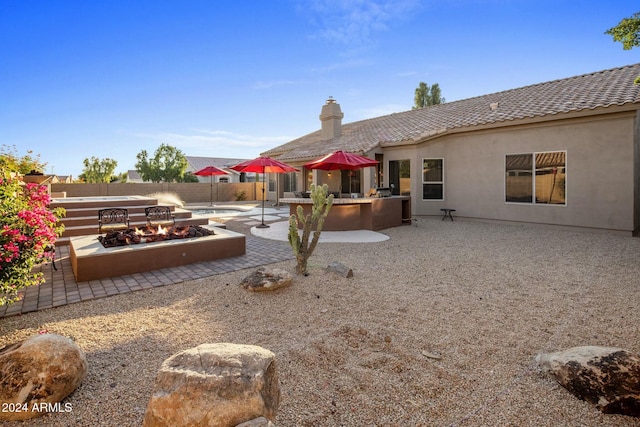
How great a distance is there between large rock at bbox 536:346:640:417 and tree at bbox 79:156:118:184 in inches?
1545

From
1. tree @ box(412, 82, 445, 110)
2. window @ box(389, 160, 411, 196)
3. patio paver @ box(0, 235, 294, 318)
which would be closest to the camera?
patio paver @ box(0, 235, 294, 318)

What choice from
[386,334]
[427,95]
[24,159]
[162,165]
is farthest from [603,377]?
[162,165]

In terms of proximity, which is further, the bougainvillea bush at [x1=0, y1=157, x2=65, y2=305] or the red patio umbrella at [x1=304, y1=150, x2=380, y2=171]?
the red patio umbrella at [x1=304, y1=150, x2=380, y2=171]

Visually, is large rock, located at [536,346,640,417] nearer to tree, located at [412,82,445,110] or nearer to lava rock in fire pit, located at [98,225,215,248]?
lava rock in fire pit, located at [98,225,215,248]

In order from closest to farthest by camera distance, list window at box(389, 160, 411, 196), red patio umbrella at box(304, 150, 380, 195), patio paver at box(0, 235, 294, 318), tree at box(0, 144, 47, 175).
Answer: patio paver at box(0, 235, 294, 318)
red patio umbrella at box(304, 150, 380, 195)
tree at box(0, 144, 47, 175)
window at box(389, 160, 411, 196)

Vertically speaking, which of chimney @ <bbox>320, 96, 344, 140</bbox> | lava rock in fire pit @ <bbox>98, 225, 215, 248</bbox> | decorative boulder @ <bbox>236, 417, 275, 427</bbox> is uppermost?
chimney @ <bbox>320, 96, 344, 140</bbox>

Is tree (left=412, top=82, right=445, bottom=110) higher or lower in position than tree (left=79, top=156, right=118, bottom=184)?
higher

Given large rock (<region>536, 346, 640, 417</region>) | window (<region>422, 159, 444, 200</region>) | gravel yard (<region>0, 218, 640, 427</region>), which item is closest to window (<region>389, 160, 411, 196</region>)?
window (<region>422, 159, 444, 200</region>)

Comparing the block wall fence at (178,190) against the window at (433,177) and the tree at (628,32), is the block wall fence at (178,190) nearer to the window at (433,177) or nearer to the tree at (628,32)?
the window at (433,177)

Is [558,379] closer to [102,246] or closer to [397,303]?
[397,303]

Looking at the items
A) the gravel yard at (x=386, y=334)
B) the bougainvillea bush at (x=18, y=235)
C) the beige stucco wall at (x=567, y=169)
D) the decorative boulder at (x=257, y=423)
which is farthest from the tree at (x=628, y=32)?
the bougainvillea bush at (x=18, y=235)

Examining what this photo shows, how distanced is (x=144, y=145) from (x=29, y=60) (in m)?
23.1

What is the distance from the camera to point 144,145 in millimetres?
34375

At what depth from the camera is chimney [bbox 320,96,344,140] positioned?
20859mm
